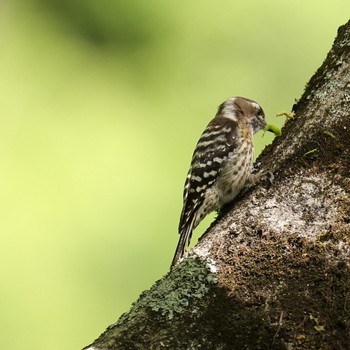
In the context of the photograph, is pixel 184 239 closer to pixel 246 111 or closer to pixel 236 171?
pixel 236 171

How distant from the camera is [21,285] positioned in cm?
574

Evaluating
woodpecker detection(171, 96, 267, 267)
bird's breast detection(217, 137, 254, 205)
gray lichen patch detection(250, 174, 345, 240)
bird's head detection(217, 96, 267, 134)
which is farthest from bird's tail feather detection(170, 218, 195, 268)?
gray lichen patch detection(250, 174, 345, 240)

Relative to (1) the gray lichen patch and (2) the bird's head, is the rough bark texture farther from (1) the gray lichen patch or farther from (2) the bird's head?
(2) the bird's head

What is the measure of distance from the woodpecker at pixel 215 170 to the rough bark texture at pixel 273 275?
1.03 metres

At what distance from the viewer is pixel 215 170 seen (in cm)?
457

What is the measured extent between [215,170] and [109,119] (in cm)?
225

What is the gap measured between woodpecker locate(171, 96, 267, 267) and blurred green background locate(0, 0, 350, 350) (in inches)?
45.2

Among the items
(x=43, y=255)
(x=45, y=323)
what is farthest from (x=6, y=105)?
(x=45, y=323)

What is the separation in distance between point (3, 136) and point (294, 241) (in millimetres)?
4111

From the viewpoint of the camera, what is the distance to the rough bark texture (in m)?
2.48

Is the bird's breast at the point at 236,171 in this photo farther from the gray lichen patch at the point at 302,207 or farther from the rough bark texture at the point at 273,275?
the gray lichen patch at the point at 302,207

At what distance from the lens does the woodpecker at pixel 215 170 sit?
430 cm

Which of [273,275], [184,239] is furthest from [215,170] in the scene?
[273,275]

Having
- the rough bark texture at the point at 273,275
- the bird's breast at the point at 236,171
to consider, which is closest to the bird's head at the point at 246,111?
the bird's breast at the point at 236,171
